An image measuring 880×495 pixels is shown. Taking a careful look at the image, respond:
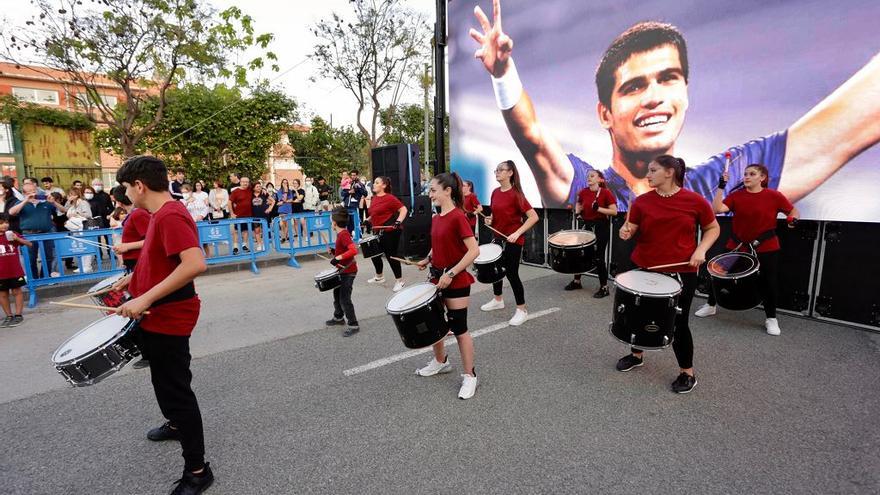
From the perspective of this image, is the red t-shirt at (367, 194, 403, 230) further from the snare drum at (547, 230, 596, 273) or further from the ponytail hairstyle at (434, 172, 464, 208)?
the ponytail hairstyle at (434, 172, 464, 208)

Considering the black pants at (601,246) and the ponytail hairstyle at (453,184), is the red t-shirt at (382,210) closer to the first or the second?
the black pants at (601,246)

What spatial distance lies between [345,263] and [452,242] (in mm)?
A: 1932

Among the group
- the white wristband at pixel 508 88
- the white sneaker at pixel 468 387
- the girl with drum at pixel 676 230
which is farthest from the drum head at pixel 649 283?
the white wristband at pixel 508 88

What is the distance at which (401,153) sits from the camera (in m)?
10.1

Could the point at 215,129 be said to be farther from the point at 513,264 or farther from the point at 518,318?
the point at 518,318

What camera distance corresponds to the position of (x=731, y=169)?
19.4 feet

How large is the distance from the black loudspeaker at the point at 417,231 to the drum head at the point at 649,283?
21.3 feet

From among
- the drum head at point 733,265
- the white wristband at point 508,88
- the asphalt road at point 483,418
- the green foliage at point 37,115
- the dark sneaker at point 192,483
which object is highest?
the green foliage at point 37,115

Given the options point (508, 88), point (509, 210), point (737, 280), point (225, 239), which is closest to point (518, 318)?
point (509, 210)

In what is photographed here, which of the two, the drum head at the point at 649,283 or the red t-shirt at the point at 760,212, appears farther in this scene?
the red t-shirt at the point at 760,212

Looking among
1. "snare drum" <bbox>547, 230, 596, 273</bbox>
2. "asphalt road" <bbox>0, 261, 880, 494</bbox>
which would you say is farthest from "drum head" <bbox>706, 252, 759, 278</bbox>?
"snare drum" <bbox>547, 230, 596, 273</bbox>

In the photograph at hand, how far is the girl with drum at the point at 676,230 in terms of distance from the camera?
3295 millimetres

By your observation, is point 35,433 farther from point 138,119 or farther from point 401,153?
point 138,119

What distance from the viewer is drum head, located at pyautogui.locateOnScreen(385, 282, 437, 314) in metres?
3.19
